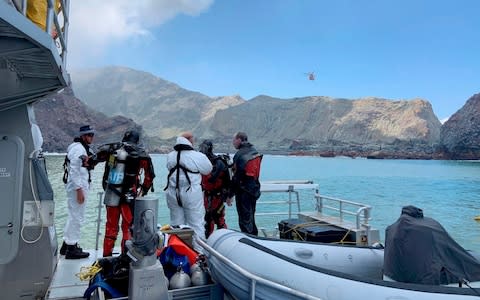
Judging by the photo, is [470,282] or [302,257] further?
[302,257]

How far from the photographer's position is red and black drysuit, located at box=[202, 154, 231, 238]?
4418 mm

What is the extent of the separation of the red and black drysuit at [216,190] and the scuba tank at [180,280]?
77.8 inches

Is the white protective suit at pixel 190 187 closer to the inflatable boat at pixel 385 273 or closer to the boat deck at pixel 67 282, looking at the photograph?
the boat deck at pixel 67 282

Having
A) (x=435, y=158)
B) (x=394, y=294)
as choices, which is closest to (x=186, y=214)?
(x=394, y=294)

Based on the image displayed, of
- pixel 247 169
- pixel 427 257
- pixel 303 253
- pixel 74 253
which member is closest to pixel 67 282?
pixel 74 253

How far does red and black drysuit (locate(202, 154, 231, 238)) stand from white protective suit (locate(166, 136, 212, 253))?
41 centimetres

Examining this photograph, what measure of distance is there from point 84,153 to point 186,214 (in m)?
1.35

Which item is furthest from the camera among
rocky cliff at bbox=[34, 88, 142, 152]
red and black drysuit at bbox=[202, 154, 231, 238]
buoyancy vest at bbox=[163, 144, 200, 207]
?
rocky cliff at bbox=[34, 88, 142, 152]

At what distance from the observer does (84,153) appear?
3863 millimetres

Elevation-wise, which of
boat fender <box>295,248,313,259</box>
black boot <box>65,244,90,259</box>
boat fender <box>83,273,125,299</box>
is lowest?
black boot <box>65,244,90,259</box>

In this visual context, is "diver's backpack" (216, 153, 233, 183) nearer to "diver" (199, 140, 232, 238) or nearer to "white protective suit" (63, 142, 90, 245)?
"diver" (199, 140, 232, 238)

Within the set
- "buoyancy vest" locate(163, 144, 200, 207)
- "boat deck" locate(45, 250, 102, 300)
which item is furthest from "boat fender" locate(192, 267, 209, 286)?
"buoyancy vest" locate(163, 144, 200, 207)

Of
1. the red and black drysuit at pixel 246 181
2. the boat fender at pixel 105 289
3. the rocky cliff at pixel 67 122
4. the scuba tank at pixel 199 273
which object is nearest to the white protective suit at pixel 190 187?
the red and black drysuit at pixel 246 181

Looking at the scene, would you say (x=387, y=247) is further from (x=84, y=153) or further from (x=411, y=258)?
(x=84, y=153)
